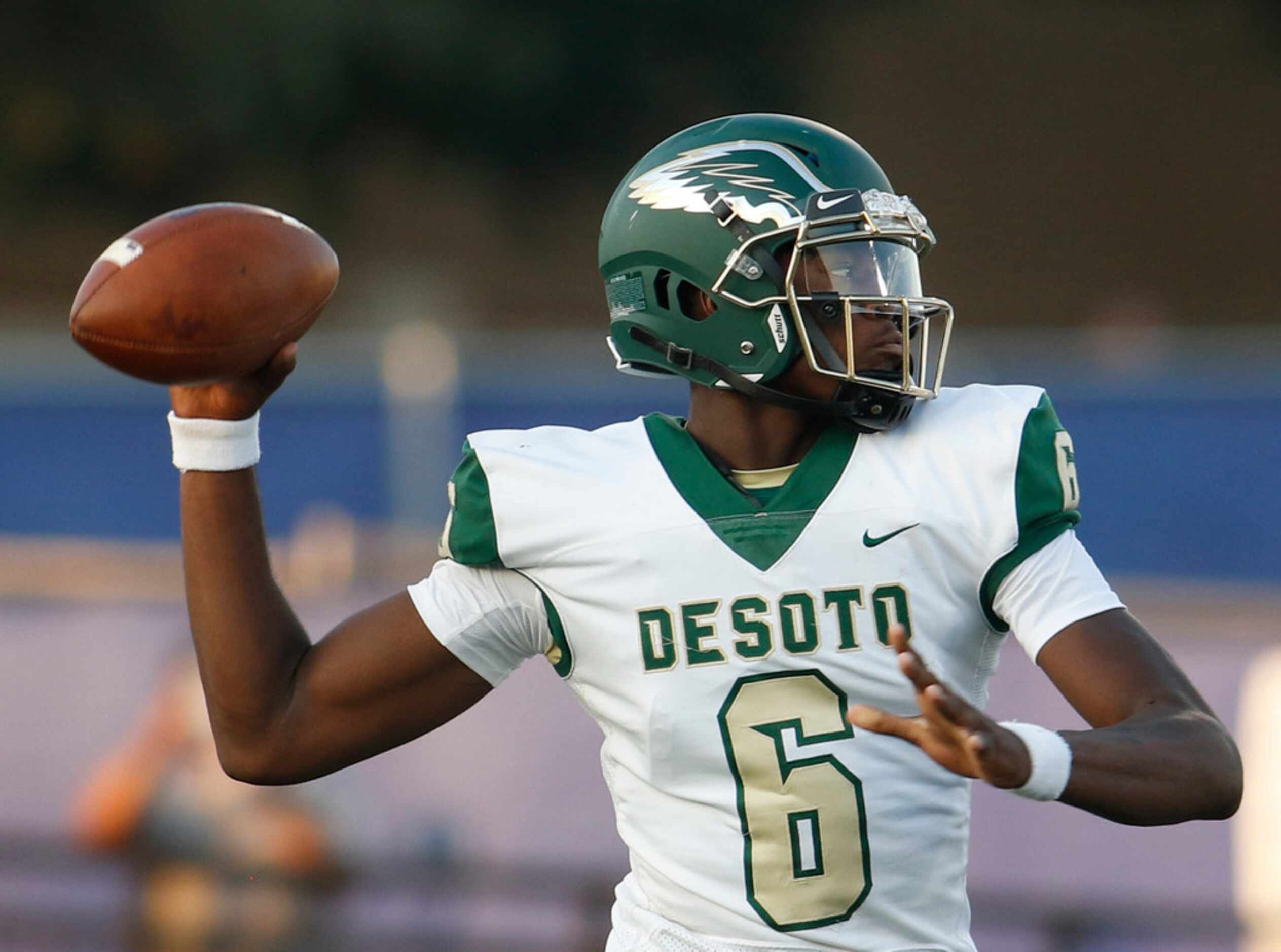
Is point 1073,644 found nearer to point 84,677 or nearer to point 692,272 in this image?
point 692,272

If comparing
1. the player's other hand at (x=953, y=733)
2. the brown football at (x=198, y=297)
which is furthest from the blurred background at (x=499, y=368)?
the player's other hand at (x=953, y=733)

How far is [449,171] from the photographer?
56.0 ft

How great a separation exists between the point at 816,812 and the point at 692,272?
79 cm

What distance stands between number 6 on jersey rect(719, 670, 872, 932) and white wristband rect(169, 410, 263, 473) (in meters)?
0.83

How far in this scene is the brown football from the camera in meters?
2.67

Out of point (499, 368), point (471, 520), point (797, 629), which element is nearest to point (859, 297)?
point (797, 629)

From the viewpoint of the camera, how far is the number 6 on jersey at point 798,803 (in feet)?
7.93

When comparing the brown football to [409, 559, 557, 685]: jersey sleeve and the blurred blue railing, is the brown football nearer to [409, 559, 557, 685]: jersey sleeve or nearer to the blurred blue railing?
[409, 559, 557, 685]: jersey sleeve

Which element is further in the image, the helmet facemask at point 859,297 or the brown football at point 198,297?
the brown football at point 198,297

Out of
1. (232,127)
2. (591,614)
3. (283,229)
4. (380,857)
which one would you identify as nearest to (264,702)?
(591,614)

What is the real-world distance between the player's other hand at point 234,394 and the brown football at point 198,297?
26 mm

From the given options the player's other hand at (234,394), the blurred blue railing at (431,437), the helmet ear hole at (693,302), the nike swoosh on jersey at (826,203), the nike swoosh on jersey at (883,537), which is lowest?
the blurred blue railing at (431,437)

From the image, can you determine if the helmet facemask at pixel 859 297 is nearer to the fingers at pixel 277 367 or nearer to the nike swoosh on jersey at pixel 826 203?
the nike swoosh on jersey at pixel 826 203

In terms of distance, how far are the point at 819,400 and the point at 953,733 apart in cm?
68
